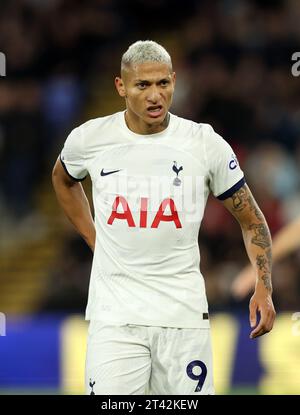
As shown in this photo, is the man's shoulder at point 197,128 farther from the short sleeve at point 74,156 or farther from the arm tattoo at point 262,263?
the arm tattoo at point 262,263

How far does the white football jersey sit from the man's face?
169 mm

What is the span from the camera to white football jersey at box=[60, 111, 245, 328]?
5.36 meters

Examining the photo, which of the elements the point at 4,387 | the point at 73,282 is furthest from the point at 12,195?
the point at 4,387

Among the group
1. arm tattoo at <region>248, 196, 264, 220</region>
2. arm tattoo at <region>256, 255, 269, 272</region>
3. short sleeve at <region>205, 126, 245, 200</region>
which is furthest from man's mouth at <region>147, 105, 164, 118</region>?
arm tattoo at <region>256, 255, 269, 272</region>

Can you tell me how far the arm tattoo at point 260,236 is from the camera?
5.51m

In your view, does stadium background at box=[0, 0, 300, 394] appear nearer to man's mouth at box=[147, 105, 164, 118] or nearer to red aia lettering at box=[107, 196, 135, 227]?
red aia lettering at box=[107, 196, 135, 227]

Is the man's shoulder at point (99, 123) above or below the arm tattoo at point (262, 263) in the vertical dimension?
above

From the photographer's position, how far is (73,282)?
37.0ft

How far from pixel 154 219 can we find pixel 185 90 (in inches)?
304

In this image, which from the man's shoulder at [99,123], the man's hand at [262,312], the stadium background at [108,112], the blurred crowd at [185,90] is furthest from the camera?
the blurred crowd at [185,90]

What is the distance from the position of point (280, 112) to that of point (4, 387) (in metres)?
5.17

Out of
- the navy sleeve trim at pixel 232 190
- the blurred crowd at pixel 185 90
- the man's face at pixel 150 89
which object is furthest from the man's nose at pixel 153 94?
the blurred crowd at pixel 185 90

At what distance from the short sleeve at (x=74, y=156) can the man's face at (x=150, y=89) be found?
0.36 m

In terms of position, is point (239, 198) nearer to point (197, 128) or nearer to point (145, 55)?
point (197, 128)
